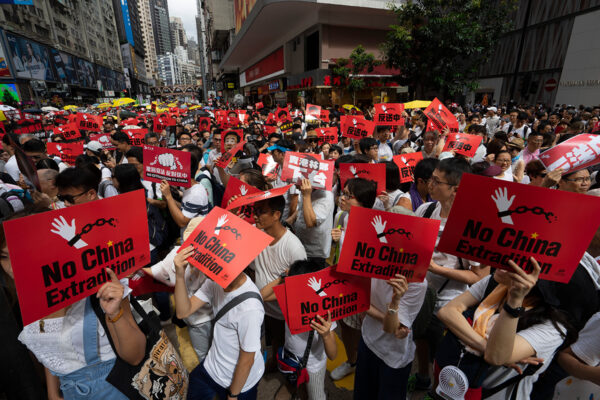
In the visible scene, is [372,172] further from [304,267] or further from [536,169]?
[536,169]

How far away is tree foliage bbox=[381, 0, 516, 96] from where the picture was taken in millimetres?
15914

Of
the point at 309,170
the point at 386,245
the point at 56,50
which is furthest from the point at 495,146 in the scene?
the point at 56,50

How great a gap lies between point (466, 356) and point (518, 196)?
2.89ft

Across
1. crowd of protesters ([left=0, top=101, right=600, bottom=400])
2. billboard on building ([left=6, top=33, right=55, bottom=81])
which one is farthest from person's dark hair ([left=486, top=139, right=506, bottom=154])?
billboard on building ([left=6, top=33, right=55, bottom=81])

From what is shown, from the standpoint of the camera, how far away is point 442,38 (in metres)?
16.4

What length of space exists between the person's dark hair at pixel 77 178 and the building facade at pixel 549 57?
81.4 feet

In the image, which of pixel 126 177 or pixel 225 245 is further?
pixel 126 177

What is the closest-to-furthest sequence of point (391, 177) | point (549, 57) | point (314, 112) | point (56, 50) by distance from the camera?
point (391, 177) → point (314, 112) → point (549, 57) → point (56, 50)

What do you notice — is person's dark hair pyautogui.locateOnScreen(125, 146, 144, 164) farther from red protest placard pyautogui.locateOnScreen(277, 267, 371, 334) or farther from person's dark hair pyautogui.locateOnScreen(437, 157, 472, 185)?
person's dark hair pyautogui.locateOnScreen(437, 157, 472, 185)

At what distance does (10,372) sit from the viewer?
1.88 meters

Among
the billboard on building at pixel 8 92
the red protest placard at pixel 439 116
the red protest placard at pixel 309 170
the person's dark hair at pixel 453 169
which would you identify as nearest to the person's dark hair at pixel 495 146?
the red protest placard at pixel 439 116

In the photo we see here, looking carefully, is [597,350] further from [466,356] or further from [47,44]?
[47,44]

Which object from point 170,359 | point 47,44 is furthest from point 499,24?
point 47,44

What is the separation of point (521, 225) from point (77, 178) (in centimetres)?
327
